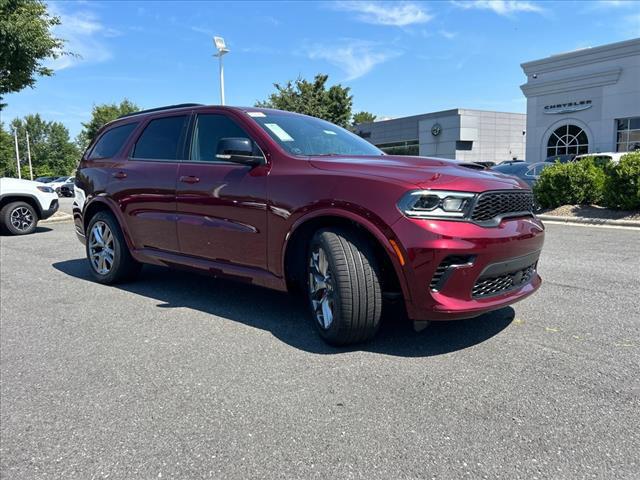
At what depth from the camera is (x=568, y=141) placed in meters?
30.8

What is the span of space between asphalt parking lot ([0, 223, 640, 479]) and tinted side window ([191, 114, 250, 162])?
4.57 feet

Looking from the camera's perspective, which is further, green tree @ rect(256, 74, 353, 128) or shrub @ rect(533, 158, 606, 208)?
green tree @ rect(256, 74, 353, 128)

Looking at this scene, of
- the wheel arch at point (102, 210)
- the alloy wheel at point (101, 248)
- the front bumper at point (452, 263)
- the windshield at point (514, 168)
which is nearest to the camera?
the front bumper at point (452, 263)

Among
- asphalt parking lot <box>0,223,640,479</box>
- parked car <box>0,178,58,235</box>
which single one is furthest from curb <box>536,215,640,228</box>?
parked car <box>0,178,58,235</box>

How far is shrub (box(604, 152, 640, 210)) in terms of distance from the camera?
10055 millimetres

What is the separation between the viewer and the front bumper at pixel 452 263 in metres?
3.05

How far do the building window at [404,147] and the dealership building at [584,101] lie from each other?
1909cm

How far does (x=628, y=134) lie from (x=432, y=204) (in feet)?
99.5

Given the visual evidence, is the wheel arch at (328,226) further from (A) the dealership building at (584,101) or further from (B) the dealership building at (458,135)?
(B) the dealership building at (458,135)

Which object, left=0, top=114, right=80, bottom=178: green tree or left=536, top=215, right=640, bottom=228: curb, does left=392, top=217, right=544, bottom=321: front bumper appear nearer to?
left=536, top=215, right=640, bottom=228: curb

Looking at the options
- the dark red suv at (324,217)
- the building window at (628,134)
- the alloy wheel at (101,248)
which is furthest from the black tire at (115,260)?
the building window at (628,134)

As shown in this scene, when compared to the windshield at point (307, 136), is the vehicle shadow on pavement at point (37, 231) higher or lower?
lower

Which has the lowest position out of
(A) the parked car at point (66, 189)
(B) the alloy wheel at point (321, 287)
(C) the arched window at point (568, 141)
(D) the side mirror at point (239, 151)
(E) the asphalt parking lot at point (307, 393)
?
(E) the asphalt parking lot at point (307, 393)

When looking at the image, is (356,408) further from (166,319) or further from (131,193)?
(131,193)
